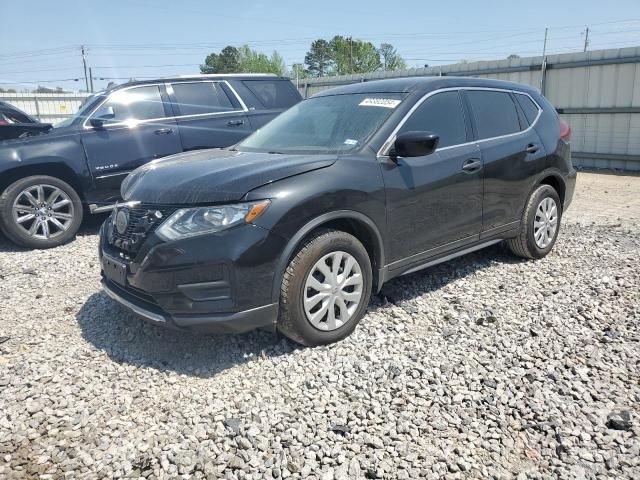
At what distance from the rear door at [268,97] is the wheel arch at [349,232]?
13.1 feet

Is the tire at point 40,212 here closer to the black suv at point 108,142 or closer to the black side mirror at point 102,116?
the black suv at point 108,142

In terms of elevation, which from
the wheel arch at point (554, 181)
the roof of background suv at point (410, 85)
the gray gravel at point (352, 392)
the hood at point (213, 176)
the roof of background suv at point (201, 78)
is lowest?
the gray gravel at point (352, 392)

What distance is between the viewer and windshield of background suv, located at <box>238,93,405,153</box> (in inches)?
149

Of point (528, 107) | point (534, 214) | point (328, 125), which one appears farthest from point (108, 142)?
point (534, 214)

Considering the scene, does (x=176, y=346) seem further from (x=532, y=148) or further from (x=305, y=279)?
(x=532, y=148)

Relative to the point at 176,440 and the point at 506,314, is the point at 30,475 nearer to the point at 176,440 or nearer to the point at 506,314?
the point at 176,440

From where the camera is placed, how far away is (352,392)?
295 centimetres

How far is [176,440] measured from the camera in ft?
8.45

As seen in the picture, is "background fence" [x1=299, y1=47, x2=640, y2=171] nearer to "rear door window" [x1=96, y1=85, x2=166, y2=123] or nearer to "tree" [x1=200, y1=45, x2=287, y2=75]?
"rear door window" [x1=96, y1=85, x2=166, y2=123]

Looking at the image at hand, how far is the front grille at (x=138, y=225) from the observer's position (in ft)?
10.5

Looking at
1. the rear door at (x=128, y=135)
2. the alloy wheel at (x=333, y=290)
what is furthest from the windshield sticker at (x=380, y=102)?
the rear door at (x=128, y=135)

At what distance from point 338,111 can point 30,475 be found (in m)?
3.14

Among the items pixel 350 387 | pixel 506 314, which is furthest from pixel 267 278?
pixel 506 314

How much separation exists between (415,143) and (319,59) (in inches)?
3168
